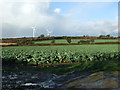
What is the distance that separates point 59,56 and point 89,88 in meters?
11.6

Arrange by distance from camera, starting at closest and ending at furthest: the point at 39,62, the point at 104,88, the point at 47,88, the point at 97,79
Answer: the point at 104,88 → the point at 47,88 → the point at 97,79 → the point at 39,62

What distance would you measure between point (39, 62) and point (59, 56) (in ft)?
8.12

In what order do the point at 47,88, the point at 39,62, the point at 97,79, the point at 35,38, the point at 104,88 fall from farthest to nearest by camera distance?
1. the point at 35,38
2. the point at 39,62
3. the point at 97,79
4. the point at 47,88
5. the point at 104,88

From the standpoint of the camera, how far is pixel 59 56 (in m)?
20.9

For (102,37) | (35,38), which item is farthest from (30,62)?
(102,37)

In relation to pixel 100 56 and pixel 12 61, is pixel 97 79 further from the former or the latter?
pixel 12 61

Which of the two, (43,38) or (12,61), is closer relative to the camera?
(12,61)

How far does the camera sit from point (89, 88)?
946 centimetres

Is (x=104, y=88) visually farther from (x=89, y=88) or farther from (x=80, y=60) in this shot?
(x=80, y=60)

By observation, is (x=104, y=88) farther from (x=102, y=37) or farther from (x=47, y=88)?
(x=102, y=37)

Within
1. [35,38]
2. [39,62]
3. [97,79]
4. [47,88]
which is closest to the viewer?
[47,88]

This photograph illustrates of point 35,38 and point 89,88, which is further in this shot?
point 35,38

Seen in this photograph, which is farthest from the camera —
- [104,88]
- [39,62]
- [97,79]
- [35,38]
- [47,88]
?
[35,38]

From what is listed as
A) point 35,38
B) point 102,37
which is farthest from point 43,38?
point 102,37
